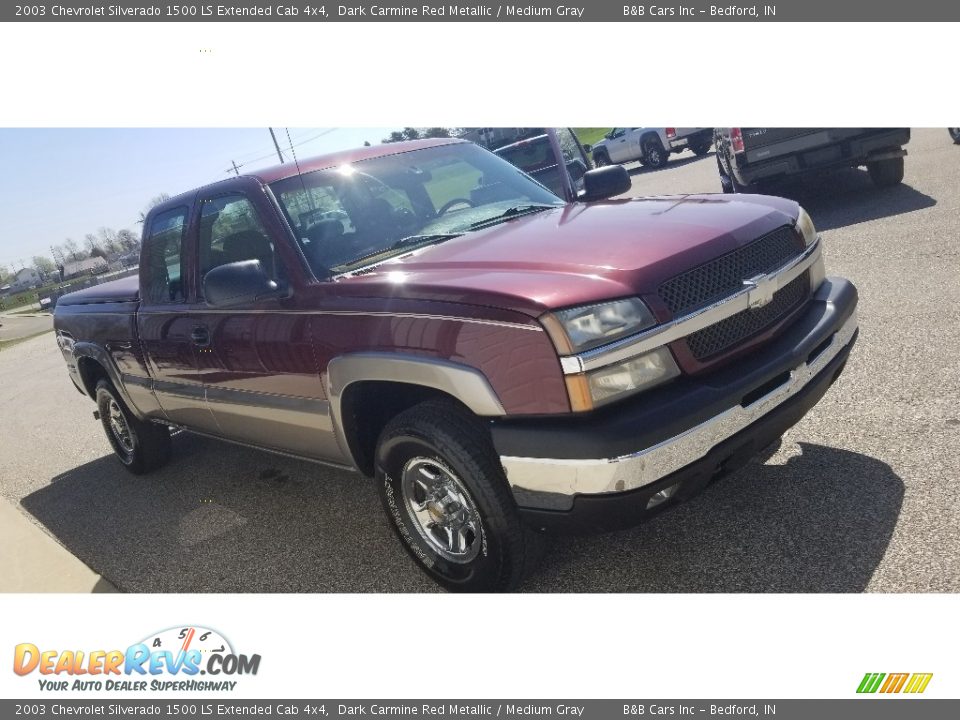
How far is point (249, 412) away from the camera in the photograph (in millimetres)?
3986

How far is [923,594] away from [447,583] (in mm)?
1775

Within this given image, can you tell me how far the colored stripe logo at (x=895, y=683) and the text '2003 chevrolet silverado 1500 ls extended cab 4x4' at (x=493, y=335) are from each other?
2.65ft

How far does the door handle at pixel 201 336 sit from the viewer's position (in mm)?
4082

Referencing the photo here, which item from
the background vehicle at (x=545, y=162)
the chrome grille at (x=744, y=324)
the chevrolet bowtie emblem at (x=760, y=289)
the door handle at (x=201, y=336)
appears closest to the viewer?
the chrome grille at (x=744, y=324)

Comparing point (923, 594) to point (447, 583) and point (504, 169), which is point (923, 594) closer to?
point (447, 583)

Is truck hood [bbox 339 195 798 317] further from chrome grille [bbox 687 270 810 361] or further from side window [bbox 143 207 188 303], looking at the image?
side window [bbox 143 207 188 303]

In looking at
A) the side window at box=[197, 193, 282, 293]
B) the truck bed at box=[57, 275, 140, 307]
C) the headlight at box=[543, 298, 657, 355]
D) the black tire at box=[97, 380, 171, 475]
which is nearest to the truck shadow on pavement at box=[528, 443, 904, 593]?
the headlight at box=[543, 298, 657, 355]

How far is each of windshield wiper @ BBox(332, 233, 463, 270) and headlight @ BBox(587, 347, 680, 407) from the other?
1306mm

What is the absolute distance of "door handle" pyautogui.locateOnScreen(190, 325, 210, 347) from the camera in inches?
161

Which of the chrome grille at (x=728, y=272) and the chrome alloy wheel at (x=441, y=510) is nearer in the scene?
the chrome grille at (x=728, y=272)

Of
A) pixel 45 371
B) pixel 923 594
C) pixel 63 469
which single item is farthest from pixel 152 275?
pixel 45 371

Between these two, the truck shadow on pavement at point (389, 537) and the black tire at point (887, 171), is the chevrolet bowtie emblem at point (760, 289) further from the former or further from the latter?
the black tire at point (887, 171)

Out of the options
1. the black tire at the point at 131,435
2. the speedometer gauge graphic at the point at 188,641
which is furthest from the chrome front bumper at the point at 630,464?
the black tire at the point at 131,435

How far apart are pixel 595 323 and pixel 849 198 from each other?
325 inches
